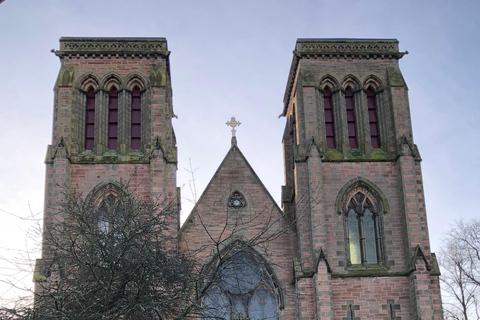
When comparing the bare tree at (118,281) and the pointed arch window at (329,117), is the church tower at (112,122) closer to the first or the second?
the pointed arch window at (329,117)

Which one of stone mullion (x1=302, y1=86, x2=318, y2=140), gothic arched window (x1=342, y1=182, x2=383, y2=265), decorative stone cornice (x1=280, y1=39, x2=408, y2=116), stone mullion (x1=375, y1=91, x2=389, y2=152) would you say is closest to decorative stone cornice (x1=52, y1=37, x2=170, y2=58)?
decorative stone cornice (x1=280, y1=39, x2=408, y2=116)

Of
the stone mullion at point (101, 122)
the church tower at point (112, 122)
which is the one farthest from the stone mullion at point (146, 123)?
the stone mullion at point (101, 122)

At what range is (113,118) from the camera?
30766 mm

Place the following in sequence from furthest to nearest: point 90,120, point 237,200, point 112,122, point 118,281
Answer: point 112,122
point 90,120
point 237,200
point 118,281

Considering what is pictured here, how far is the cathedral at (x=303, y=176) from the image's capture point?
27.2 m

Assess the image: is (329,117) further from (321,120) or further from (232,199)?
(232,199)

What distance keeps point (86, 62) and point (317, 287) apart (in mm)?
12406

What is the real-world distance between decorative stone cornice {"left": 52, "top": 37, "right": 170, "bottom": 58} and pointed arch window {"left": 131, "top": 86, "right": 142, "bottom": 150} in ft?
4.71

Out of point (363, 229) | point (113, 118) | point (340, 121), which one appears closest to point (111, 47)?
point (113, 118)

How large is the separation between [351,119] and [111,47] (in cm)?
963

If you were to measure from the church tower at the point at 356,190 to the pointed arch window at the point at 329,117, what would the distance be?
0.14ft

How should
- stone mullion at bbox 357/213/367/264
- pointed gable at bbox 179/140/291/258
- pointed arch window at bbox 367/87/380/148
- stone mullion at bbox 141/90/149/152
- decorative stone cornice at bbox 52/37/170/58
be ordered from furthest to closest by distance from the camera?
decorative stone cornice at bbox 52/37/170/58 → pointed arch window at bbox 367/87/380/148 → stone mullion at bbox 141/90/149/152 → pointed gable at bbox 179/140/291/258 → stone mullion at bbox 357/213/367/264

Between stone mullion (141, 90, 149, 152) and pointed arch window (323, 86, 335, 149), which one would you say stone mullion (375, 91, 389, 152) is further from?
stone mullion (141, 90, 149, 152)

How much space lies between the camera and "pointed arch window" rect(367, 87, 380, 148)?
30406 mm
